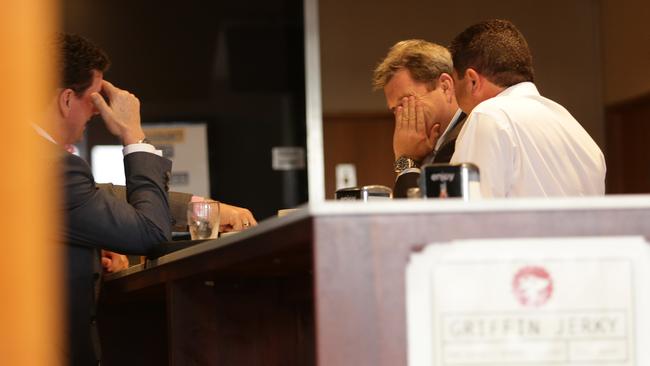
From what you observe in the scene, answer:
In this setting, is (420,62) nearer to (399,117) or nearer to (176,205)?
(399,117)

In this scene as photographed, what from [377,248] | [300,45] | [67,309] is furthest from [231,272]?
[300,45]

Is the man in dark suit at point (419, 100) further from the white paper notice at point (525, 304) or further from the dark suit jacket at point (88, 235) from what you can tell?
the white paper notice at point (525, 304)

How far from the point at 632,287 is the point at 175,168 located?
15.9 feet

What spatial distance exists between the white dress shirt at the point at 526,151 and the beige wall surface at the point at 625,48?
4.22m

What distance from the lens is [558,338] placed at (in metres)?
1.25

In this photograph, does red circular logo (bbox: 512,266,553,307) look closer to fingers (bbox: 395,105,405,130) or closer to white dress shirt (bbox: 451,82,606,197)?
white dress shirt (bbox: 451,82,606,197)

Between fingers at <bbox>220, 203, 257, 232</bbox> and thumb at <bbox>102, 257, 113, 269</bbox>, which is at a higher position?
fingers at <bbox>220, 203, 257, 232</bbox>

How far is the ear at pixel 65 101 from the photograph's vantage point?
→ 2.82m

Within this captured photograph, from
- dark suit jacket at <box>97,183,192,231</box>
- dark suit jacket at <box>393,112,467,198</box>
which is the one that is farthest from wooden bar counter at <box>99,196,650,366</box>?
dark suit jacket at <box>97,183,192,231</box>

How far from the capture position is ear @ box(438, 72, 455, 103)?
301 cm

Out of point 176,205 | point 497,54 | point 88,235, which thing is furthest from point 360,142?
point 88,235

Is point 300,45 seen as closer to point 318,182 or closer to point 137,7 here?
point 137,7

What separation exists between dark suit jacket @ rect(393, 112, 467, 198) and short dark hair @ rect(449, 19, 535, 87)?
145 mm

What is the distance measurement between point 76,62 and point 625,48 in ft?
15.1
